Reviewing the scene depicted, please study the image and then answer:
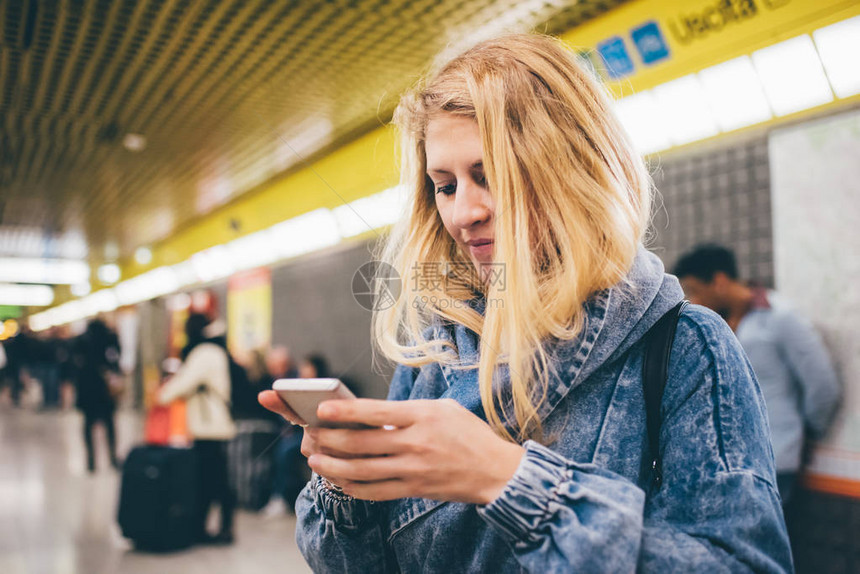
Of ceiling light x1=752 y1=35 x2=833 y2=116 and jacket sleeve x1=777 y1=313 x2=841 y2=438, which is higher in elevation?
ceiling light x1=752 y1=35 x2=833 y2=116

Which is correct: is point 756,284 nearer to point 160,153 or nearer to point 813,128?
point 813,128

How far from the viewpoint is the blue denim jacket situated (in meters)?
0.68

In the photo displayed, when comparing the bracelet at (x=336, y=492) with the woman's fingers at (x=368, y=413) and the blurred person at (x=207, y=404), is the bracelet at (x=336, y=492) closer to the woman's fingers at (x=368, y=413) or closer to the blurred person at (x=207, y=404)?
the woman's fingers at (x=368, y=413)

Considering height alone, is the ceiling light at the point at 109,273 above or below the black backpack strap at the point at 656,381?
above

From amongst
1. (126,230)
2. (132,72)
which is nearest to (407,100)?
(132,72)

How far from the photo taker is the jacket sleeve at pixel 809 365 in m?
2.82

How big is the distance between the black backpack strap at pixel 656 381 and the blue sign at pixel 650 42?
3183 mm

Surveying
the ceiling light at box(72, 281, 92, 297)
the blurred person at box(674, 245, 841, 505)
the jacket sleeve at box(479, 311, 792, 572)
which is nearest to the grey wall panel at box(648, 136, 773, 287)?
the blurred person at box(674, 245, 841, 505)

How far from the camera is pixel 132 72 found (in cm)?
459

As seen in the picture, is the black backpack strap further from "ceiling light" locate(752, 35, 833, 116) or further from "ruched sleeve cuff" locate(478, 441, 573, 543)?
"ceiling light" locate(752, 35, 833, 116)

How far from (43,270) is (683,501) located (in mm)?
17838

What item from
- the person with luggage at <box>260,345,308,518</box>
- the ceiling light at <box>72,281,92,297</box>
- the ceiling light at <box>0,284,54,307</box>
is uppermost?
the ceiling light at <box>0,284,54,307</box>

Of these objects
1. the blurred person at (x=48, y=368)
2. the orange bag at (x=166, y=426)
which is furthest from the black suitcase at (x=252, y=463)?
the blurred person at (x=48, y=368)

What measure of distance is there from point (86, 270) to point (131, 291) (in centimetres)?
196
